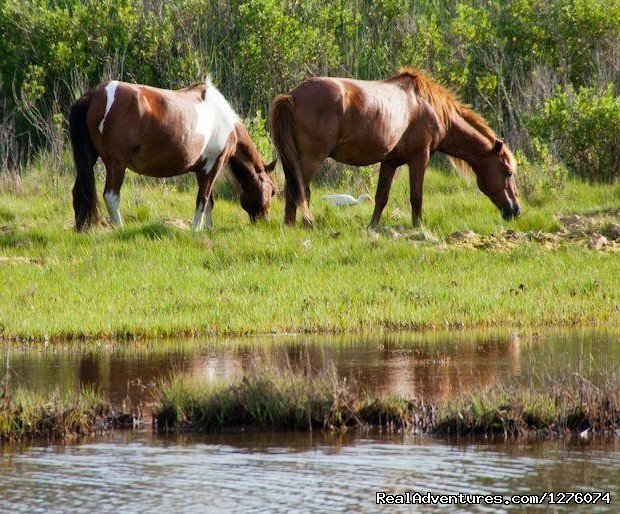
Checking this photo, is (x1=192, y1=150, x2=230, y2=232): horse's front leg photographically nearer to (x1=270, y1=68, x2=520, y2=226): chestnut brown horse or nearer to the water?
(x1=270, y1=68, x2=520, y2=226): chestnut brown horse

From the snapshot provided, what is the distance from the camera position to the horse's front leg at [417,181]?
15.6 meters

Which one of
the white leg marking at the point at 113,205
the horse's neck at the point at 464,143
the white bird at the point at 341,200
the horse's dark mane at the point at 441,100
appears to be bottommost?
the white leg marking at the point at 113,205

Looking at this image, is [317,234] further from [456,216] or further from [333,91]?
[456,216]

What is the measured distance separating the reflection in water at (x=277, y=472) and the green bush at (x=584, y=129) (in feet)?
36.6

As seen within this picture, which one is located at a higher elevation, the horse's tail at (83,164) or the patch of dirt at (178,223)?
the horse's tail at (83,164)

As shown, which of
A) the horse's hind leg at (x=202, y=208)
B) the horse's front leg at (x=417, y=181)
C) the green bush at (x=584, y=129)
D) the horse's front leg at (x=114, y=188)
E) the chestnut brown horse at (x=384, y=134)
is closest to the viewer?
the horse's front leg at (x=114, y=188)

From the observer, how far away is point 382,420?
7.50 meters

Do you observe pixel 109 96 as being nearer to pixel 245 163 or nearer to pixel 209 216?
pixel 209 216

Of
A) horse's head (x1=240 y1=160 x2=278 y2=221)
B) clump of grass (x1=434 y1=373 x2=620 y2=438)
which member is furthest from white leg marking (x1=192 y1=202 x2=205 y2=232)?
clump of grass (x1=434 y1=373 x2=620 y2=438)

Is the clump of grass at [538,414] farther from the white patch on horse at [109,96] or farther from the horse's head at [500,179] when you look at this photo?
the horse's head at [500,179]

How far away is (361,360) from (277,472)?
317 cm

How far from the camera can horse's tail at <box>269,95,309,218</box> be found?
14.4m

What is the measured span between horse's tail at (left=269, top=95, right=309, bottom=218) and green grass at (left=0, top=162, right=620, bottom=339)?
0.51 metres

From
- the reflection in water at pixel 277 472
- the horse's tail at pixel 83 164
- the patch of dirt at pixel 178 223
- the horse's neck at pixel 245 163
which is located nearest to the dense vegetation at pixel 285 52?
the horse's neck at pixel 245 163
